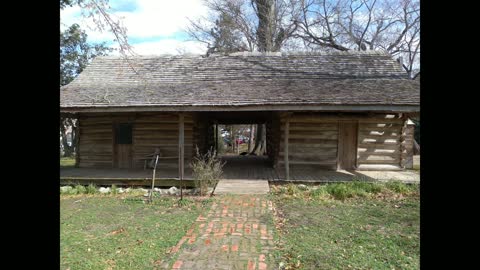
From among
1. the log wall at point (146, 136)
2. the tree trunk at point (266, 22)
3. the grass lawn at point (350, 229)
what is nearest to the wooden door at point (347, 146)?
the grass lawn at point (350, 229)

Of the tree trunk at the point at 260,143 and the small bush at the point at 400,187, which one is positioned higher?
the tree trunk at the point at 260,143

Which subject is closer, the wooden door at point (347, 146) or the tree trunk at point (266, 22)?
the wooden door at point (347, 146)

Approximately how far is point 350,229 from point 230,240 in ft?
8.08

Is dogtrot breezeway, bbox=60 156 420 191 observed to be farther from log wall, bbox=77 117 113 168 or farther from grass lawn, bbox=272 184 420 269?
grass lawn, bbox=272 184 420 269

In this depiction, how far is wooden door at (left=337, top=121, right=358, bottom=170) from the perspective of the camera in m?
13.3

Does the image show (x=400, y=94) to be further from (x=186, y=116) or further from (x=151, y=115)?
(x=151, y=115)

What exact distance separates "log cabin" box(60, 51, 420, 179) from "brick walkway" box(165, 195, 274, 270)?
3920 mm

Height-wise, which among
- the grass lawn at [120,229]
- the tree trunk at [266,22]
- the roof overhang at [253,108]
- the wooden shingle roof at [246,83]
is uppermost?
the tree trunk at [266,22]

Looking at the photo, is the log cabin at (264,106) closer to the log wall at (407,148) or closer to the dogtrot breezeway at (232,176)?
the log wall at (407,148)

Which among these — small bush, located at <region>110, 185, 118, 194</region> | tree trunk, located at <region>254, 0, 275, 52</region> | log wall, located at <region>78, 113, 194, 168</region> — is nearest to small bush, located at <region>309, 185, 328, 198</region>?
log wall, located at <region>78, 113, 194, 168</region>

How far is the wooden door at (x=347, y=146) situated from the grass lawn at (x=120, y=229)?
22.9 ft

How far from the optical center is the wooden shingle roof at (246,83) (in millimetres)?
10859

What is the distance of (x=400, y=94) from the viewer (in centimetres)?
1140

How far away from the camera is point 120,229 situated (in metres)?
6.51
